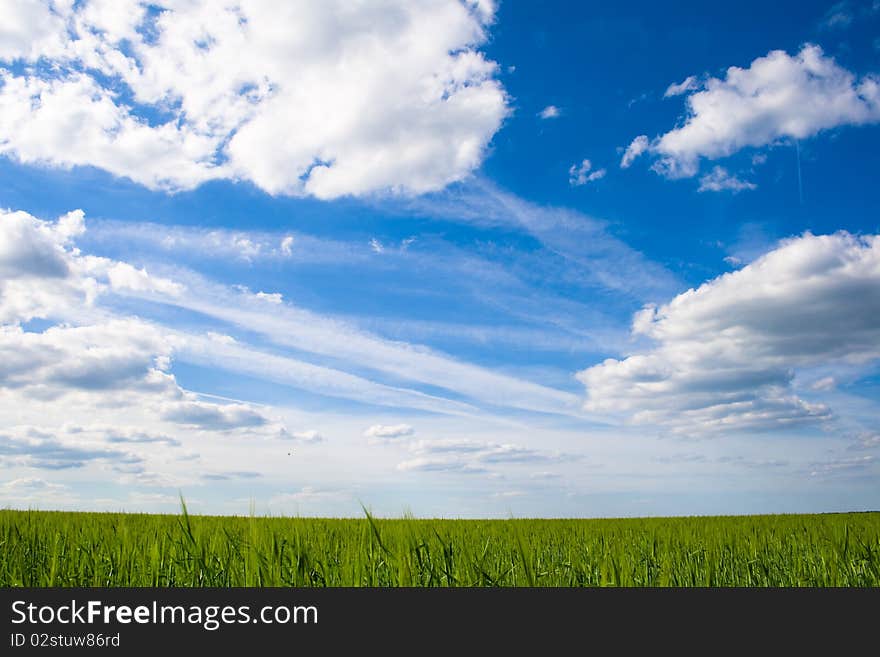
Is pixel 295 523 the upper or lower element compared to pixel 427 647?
upper

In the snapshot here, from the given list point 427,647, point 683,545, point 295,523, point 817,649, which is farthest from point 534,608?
point 683,545

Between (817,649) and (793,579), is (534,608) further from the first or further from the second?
(793,579)

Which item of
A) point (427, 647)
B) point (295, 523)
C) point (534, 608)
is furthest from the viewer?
point (295, 523)

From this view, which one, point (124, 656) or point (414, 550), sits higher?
point (414, 550)

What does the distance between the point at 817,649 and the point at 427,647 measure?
202 centimetres

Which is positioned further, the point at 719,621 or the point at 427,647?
the point at 719,621

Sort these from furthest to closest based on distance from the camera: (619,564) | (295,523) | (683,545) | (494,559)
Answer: (683,545)
(494,559)
(295,523)
(619,564)

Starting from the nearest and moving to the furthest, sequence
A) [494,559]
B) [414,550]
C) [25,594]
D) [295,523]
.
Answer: [25,594] < [414,550] < [295,523] < [494,559]

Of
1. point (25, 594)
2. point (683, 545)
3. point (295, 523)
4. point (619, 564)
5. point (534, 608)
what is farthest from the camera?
point (683, 545)

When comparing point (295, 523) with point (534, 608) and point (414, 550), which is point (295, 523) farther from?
point (534, 608)

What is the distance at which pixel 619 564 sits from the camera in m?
4.59

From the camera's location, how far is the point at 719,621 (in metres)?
3.41

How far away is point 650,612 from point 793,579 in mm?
2749

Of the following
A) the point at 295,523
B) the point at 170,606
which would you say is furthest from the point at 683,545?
the point at 170,606
